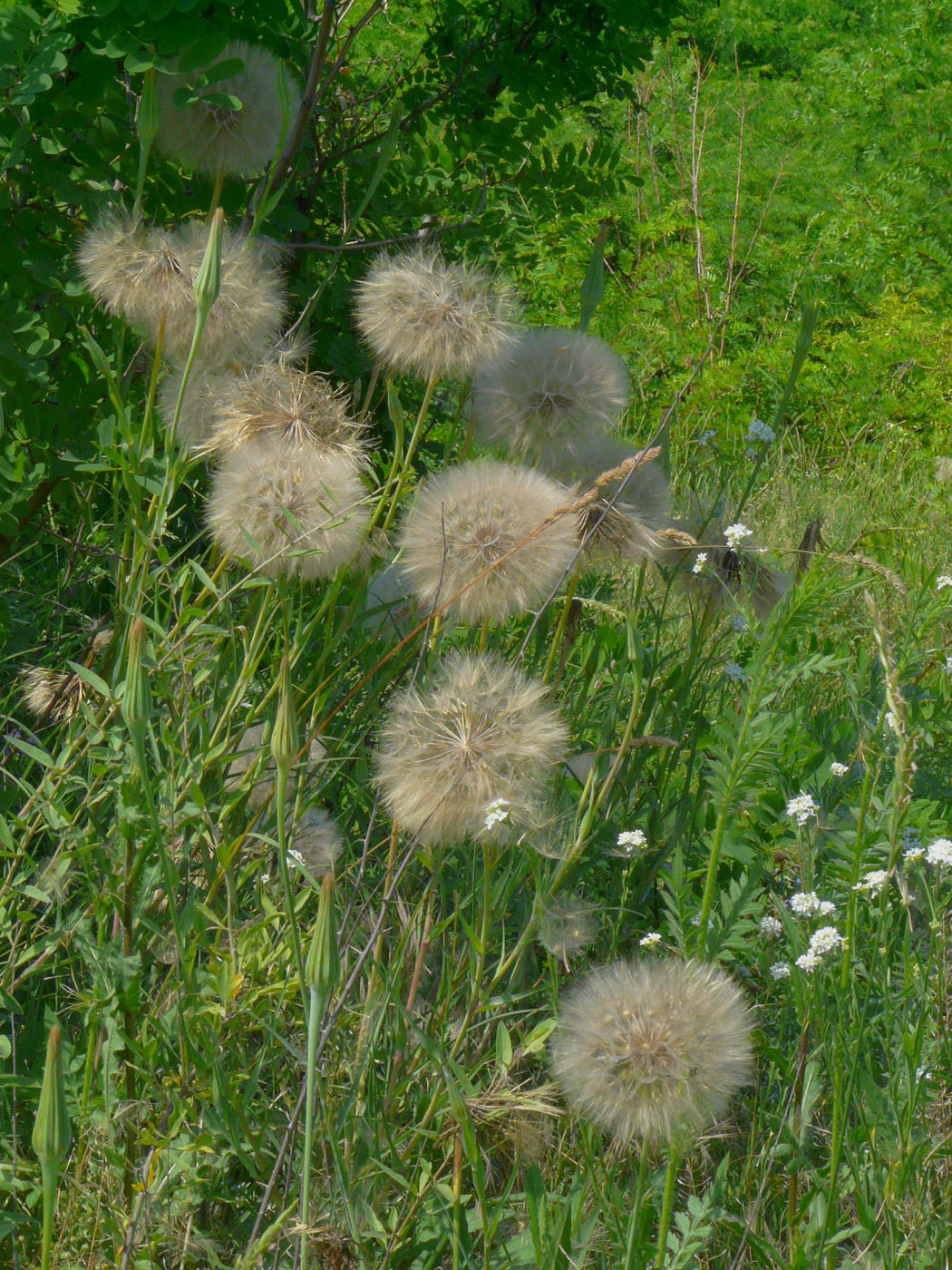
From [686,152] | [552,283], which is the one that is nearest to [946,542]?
[552,283]

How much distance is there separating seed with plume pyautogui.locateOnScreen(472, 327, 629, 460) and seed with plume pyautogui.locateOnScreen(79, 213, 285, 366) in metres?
0.35

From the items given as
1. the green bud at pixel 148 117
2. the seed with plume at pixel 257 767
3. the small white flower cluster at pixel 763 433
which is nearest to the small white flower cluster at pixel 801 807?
the seed with plume at pixel 257 767

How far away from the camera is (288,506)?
5.71 feet

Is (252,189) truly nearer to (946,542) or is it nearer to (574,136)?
(946,542)

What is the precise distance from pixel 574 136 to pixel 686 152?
107 centimetres

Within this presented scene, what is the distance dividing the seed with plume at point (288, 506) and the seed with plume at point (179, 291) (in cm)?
22

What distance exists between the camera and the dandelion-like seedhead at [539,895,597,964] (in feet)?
5.31

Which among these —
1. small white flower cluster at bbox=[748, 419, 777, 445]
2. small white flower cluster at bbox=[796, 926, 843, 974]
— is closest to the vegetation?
small white flower cluster at bbox=[796, 926, 843, 974]

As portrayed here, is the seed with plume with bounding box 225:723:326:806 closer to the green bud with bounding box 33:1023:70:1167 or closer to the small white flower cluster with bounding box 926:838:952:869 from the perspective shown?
the green bud with bounding box 33:1023:70:1167

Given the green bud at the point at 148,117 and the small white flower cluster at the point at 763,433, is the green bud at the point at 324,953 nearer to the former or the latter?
the green bud at the point at 148,117

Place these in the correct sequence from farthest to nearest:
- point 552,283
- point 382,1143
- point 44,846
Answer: point 552,283 → point 44,846 → point 382,1143

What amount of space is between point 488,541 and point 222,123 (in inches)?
35.9

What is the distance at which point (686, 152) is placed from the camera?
8.83m

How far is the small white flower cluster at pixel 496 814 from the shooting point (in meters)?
1.46
